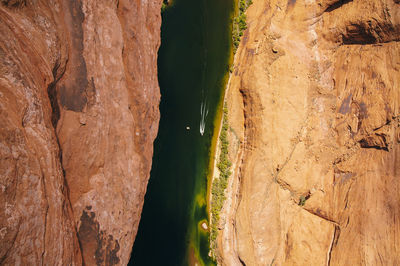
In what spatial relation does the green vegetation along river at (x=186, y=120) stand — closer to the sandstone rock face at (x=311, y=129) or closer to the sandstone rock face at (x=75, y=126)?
the sandstone rock face at (x=311, y=129)

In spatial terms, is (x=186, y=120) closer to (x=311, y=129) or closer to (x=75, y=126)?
(x=311, y=129)

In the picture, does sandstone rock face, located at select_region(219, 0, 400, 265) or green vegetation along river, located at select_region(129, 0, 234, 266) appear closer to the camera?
sandstone rock face, located at select_region(219, 0, 400, 265)

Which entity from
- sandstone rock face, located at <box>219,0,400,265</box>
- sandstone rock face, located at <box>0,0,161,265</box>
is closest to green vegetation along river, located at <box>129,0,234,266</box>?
sandstone rock face, located at <box>219,0,400,265</box>

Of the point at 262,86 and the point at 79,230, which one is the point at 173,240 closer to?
the point at 79,230

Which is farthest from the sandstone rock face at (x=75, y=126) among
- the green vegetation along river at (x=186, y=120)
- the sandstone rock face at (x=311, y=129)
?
the sandstone rock face at (x=311, y=129)

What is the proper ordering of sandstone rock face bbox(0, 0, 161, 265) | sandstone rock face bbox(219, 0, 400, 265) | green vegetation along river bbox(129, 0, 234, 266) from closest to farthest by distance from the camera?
sandstone rock face bbox(0, 0, 161, 265) → sandstone rock face bbox(219, 0, 400, 265) → green vegetation along river bbox(129, 0, 234, 266)

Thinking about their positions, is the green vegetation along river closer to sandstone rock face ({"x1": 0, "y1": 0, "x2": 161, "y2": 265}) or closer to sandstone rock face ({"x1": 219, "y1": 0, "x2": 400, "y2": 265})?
sandstone rock face ({"x1": 219, "y1": 0, "x2": 400, "y2": 265})

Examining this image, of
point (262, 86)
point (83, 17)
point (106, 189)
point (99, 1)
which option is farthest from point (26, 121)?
point (262, 86)
